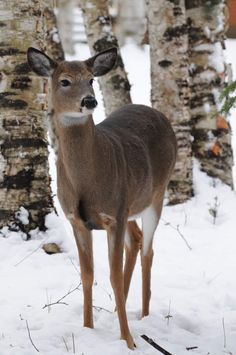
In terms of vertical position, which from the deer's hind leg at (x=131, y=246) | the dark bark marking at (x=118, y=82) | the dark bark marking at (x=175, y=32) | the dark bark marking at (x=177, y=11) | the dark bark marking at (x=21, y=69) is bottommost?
the deer's hind leg at (x=131, y=246)

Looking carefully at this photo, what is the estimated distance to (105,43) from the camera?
877cm

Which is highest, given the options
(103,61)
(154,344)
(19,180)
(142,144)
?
(103,61)

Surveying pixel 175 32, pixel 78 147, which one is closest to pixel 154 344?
pixel 78 147

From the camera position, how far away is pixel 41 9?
20.6ft

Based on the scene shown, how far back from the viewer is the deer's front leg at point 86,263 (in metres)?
4.56

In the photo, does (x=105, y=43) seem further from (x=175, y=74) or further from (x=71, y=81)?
(x=71, y=81)

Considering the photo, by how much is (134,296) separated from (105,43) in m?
4.19

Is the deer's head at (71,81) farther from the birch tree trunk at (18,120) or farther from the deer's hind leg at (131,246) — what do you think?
the birch tree trunk at (18,120)

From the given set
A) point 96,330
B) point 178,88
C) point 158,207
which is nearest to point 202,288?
point 158,207

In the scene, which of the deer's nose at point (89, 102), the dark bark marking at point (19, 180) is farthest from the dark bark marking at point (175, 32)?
the deer's nose at point (89, 102)

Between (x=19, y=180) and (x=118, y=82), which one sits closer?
(x=19, y=180)

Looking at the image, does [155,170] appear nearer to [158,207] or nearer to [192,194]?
[158,207]

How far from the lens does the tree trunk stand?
8.64 meters

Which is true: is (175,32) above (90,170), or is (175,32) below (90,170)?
above
